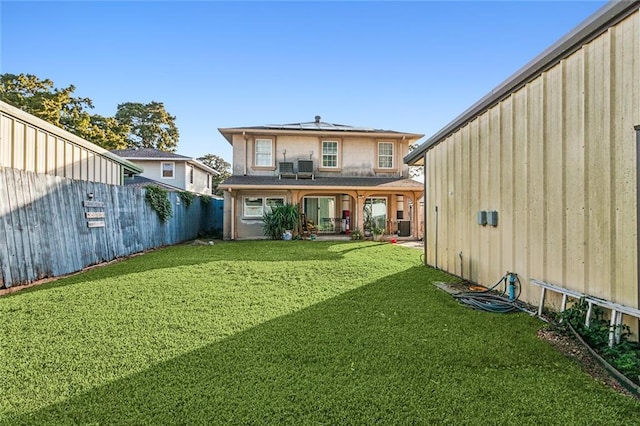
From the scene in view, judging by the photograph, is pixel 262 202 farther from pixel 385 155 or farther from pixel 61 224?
pixel 61 224

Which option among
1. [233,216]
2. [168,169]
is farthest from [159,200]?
[168,169]

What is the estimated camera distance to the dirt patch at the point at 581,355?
228 cm

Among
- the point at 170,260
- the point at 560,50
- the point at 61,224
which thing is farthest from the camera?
the point at 170,260

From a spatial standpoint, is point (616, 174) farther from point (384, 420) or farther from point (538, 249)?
point (384, 420)

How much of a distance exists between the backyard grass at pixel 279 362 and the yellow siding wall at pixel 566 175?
0.94m

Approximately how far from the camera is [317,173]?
14953mm

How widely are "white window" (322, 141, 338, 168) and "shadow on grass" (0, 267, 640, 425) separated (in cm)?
1217

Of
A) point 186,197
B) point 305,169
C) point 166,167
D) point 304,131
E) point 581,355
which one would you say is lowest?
point 581,355

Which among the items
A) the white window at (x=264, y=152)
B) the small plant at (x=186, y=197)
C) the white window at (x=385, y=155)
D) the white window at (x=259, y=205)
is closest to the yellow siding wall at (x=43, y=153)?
the small plant at (x=186, y=197)

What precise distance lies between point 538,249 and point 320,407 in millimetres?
3601

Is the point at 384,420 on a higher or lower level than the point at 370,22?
lower

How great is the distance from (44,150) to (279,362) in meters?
7.82

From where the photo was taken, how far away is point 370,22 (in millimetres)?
9500

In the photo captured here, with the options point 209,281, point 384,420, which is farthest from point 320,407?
point 209,281
